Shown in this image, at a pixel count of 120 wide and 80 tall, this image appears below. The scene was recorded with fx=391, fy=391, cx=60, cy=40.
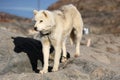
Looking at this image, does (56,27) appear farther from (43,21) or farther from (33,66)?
(33,66)

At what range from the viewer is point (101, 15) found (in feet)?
245

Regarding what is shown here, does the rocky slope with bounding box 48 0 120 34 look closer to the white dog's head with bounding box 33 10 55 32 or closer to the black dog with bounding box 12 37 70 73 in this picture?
the black dog with bounding box 12 37 70 73

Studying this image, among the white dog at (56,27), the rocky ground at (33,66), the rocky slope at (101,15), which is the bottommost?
the rocky slope at (101,15)

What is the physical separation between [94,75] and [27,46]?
4613 millimetres

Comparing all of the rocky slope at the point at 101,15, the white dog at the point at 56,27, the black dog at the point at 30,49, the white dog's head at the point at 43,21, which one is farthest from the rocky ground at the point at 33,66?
the rocky slope at the point at 101,15

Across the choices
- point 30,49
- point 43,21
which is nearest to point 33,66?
point 30,49

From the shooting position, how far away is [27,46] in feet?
62.7

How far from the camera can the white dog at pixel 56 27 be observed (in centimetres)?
1473

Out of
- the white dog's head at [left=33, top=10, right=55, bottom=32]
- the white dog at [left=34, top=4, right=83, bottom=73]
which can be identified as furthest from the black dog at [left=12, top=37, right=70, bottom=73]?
the white dog's head at [left=33, top=10, right=55, bottom=32]

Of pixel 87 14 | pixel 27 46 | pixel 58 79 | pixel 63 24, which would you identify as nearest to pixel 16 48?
pixel 27 46

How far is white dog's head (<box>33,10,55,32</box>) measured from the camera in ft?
47.4

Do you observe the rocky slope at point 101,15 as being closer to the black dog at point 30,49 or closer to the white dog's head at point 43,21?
the black dog at point 30,49

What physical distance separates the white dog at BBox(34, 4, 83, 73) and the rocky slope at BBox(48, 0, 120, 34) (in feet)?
146

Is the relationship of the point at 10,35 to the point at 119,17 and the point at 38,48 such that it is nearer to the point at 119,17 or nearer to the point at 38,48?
the point at 38,48
